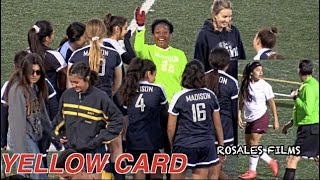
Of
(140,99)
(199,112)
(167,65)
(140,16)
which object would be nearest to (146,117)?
(140,99)

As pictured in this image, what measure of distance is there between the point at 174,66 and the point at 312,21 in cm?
431

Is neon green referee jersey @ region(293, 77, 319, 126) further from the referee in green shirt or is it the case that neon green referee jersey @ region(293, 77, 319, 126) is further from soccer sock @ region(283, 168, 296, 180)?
soccer sock @ region(283, 168, 296, 180)

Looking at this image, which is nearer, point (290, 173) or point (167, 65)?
point (290, 173)

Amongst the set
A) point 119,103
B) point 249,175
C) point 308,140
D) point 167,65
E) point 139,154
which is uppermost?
point 167,65

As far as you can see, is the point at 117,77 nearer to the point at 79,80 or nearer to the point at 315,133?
the point at 79,80

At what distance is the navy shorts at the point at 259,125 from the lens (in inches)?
332

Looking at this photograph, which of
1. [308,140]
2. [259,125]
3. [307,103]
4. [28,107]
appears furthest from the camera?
[259,125]

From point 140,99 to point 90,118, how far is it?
1.68 feet

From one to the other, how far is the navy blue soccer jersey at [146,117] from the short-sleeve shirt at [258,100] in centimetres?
76

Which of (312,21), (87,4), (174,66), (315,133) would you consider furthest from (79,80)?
(87,4)

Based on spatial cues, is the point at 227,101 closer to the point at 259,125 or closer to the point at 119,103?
the point at 259,125

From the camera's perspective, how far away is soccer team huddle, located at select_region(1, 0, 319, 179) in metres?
7.87

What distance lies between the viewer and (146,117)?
8195mm

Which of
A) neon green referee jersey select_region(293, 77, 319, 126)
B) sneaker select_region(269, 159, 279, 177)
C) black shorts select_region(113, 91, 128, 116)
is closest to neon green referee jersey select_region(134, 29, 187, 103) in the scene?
black shorts select_region(113, 91, 128, 116)
